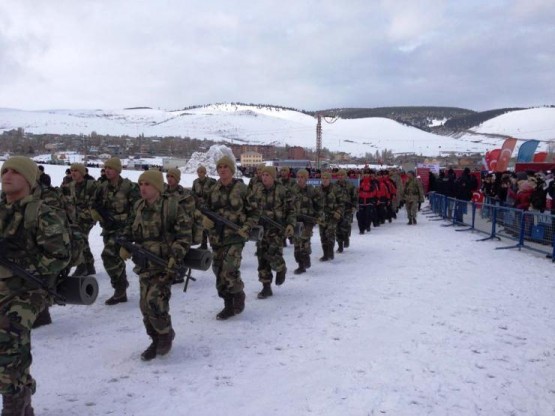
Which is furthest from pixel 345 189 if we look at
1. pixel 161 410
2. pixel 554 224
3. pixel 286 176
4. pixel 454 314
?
pixel 161 410

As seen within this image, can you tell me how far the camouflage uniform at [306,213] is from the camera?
9312 mm

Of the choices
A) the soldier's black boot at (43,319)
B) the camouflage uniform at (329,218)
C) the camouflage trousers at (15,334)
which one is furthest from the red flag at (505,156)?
the camouflage trousers at (15,334)

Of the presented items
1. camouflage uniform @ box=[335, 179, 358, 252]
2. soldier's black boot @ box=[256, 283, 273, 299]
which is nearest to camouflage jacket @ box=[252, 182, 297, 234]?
soldier's black boot @ box=[256, 283, 273, 299]

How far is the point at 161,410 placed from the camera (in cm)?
393

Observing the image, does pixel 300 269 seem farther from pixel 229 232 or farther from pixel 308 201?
pixel 229 232

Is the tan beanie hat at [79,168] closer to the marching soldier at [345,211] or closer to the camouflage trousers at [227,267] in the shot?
the camouflage trousers at [227,267]

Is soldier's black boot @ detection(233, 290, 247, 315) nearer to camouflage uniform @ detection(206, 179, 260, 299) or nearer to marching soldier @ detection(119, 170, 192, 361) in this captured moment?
camouflage uniform @ detection(206, 179, 260, 299)

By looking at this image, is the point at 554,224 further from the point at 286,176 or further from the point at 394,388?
the point at 394,388

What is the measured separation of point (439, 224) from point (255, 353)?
43.1 ft

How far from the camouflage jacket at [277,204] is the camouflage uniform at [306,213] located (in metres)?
1.22

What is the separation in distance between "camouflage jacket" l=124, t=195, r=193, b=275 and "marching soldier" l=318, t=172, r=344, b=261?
5796 millimetres

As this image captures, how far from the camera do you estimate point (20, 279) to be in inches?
138

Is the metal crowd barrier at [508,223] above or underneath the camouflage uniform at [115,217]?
underneath

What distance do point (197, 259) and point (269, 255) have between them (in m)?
2.40
